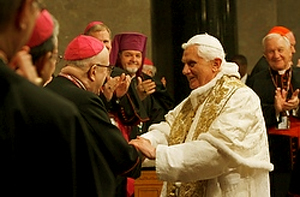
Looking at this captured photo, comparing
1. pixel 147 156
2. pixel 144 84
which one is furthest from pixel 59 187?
pixel 144 84

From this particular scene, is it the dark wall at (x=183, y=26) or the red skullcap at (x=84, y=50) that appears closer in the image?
the red skullcap at (x=84, y=50)

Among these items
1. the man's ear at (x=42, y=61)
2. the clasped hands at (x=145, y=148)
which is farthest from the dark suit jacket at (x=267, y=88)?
the man's ear at (x=42, y=61)

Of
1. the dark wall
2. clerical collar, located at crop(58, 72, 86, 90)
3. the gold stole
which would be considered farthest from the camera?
the dark wall

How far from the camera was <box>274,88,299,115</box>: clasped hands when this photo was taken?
22.3ft

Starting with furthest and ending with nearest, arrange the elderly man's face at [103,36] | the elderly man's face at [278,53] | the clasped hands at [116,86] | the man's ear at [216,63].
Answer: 1. the elderly man's face at [278,53]
2. the elderly man's face at [103,36]
3. the clasped hands at [116,86]
4. the man's ear at [216,63]

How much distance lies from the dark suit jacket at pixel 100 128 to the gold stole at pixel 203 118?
610 millimetres

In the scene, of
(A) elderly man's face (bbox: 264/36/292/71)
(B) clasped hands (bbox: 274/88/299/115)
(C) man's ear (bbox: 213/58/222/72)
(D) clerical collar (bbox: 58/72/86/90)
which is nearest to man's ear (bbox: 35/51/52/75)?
(D) clerical collar (bbox: 58/72/86/90)

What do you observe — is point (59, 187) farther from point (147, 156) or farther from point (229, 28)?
point (229, 28)

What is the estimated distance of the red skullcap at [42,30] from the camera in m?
2.41

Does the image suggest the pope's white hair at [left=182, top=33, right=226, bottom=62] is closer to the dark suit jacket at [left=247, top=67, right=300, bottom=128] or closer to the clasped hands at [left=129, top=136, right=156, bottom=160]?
the clasped hands at [left=129, top=136, right=156, bottom=160]

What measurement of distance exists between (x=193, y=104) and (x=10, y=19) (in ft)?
10.6

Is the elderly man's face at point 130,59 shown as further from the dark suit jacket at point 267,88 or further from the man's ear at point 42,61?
the man's ear at point 42,61

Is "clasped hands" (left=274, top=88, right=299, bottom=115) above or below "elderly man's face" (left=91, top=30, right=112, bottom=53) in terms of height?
below

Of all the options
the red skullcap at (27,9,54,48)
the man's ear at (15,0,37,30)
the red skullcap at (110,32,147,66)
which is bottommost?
the red skullcap at (110,32,147,66)
